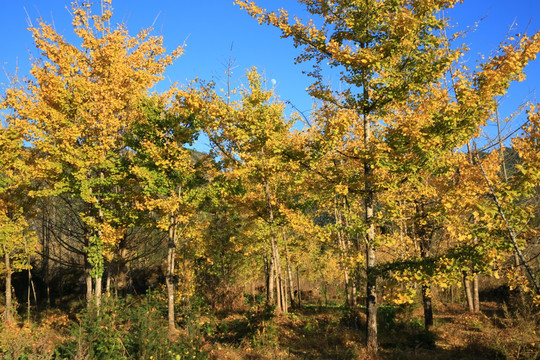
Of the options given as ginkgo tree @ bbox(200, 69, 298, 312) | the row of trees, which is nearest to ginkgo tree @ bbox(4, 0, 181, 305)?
the row of trees

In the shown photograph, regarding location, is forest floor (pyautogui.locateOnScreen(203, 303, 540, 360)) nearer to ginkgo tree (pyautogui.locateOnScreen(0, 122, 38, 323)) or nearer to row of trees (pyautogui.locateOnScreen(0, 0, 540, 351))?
row of trees (pyautogui.locateOnScreen(0, 0, 540, 351))

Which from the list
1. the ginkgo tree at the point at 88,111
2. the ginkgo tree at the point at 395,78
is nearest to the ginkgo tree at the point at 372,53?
the ginkgo tree at the point at 395,78

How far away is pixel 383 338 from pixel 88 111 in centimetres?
1334

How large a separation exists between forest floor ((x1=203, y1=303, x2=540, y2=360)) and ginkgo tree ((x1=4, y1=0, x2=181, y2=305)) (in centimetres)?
561

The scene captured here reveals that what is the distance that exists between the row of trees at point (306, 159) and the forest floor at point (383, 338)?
4.08 ft

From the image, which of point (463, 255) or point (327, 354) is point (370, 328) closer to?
point (327, 354)

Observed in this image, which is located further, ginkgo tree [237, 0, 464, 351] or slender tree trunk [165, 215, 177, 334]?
slender tree trunk [165, 215, 177, 334]

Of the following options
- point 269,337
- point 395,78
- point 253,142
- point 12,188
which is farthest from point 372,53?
→ point 12,188

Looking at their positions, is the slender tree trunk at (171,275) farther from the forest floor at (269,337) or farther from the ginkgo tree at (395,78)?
the ginkgo tree at (395,78)

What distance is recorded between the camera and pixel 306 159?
8.34 meters

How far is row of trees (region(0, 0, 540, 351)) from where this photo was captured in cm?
678

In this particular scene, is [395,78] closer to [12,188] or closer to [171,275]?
[171,275]

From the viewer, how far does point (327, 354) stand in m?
9.70

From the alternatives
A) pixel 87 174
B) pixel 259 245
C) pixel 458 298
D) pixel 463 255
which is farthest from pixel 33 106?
pixel 458 298
